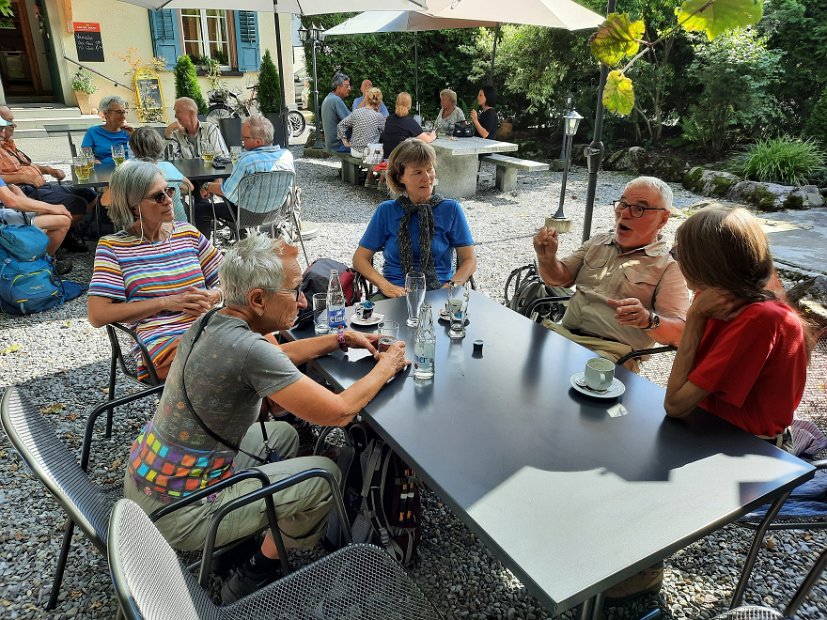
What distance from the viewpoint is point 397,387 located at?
1.88 m

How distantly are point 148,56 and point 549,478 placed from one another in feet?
48.0

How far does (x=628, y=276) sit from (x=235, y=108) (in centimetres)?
1145

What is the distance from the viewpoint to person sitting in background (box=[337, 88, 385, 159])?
815 centimetres

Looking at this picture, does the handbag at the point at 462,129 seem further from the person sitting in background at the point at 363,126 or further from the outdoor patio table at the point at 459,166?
the person sitting in background at the point at 363,126

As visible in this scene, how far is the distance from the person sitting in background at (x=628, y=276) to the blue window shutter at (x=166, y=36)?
13201 millimetres

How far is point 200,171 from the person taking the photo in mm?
5227

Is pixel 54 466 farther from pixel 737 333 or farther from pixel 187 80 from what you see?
pixel 187 80

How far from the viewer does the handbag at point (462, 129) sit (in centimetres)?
876

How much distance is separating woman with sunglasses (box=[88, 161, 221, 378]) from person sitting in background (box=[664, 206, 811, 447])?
1991 millimetres

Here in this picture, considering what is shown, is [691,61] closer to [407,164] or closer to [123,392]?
[407,164]


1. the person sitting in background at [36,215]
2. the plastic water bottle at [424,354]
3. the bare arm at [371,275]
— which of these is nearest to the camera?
the plastic water bottle at [424,354]

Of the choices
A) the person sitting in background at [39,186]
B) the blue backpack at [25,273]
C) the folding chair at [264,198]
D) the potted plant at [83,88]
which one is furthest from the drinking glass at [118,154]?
the potted plant at [83,88]

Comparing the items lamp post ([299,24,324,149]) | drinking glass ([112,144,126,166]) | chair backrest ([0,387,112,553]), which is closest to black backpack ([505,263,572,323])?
chair backrest ([0,387,112,553])

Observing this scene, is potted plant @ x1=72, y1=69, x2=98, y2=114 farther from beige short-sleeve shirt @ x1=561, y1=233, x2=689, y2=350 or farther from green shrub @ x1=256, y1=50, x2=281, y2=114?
beige short-sleeve shirt @ x1=561, y1=233, x2=689, y2=350
